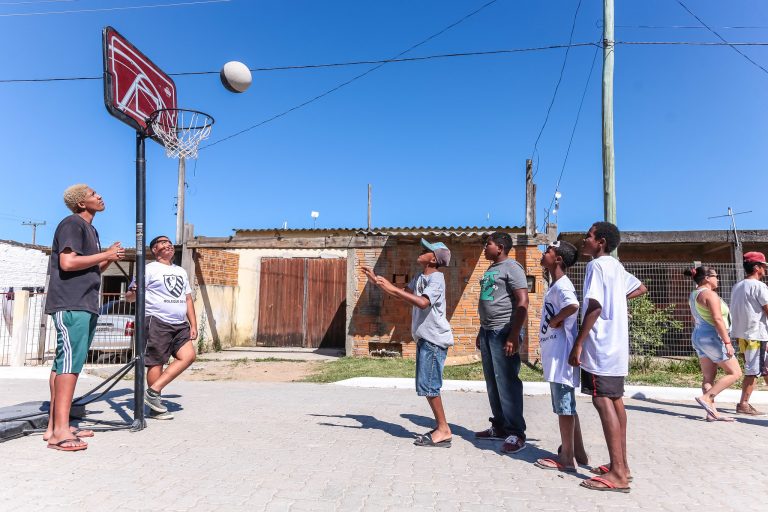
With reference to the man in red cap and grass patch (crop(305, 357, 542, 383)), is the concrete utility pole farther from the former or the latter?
grass patch (crop(305, 357, 542, 383))

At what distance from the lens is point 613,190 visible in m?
8.19

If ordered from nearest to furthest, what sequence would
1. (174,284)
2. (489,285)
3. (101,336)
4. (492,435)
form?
(489,285)
(492,435)
(174,284)
(101,336)

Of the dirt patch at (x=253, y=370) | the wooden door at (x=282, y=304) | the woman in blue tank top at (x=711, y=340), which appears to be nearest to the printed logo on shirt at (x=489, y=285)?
the woman in blue tank top at (x=711, y=340)

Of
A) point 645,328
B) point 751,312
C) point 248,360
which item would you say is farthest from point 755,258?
point 248,360

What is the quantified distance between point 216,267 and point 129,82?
29.4ft

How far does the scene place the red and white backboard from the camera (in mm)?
4719

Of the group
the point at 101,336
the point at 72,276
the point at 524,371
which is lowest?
the point at 524,371

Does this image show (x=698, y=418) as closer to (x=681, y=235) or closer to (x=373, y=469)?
(x=373, y=469)

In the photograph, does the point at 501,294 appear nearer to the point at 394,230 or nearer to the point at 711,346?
the point at 711,346

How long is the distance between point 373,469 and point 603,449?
1950 millimetres

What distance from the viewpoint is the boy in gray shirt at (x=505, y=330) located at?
426 cm

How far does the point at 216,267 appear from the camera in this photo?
13.6 metres

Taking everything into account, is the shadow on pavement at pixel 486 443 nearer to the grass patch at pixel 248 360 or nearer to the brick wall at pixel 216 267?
the grass patch at pixel 248 360

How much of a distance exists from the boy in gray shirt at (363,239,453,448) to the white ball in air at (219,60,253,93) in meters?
4.84
